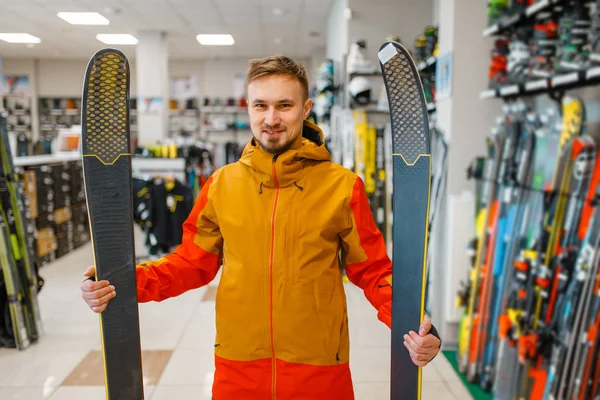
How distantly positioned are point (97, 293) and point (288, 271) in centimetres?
45

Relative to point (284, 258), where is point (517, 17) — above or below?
above

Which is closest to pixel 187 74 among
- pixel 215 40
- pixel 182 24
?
pixel 215 40

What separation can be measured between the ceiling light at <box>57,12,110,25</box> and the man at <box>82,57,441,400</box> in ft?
10.5

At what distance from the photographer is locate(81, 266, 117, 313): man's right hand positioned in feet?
3.84

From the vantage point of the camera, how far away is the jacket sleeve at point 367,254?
1201mm

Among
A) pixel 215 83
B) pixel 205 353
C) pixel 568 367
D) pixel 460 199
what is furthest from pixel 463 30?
pixel 215 83

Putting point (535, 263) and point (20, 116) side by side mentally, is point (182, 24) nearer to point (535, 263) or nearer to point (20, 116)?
point (20, 116)

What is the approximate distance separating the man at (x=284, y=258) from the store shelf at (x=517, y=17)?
142 centimetres

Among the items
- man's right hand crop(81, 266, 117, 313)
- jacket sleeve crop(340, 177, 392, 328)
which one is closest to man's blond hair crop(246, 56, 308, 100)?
jacket sleeve crop(340, 177, 392, 328)

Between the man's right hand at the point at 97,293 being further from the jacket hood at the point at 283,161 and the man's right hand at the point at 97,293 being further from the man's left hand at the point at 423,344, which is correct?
the man's left hand at the point at 423,344

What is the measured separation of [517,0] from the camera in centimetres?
235

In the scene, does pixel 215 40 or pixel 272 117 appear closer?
pixel 272 117

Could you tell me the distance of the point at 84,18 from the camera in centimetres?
402

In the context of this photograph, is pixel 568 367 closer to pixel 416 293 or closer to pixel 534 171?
pixel 534 171
